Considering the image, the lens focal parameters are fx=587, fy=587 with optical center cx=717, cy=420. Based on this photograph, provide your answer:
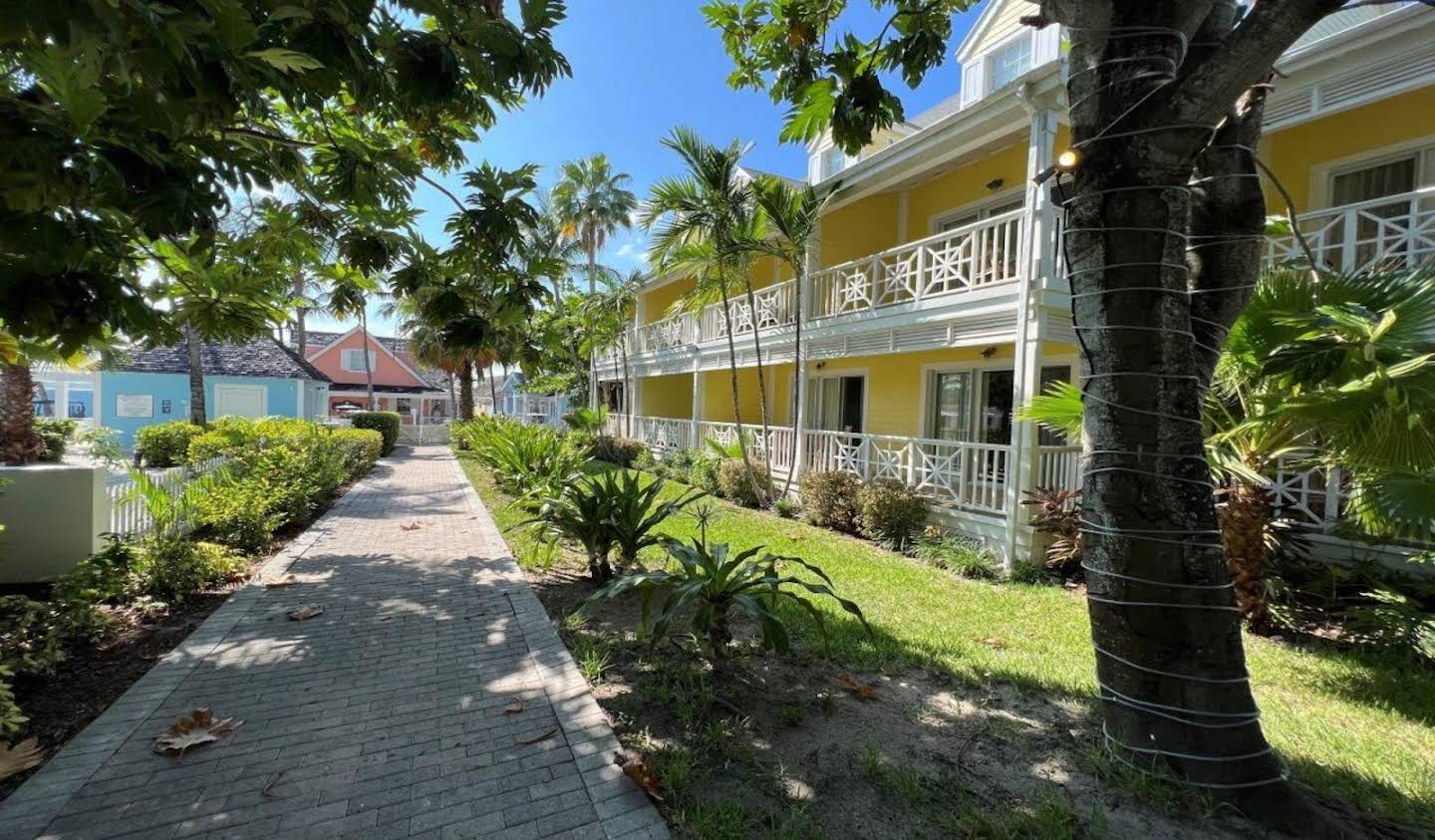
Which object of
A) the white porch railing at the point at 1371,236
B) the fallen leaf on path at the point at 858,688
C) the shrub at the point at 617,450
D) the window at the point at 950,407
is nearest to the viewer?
the fallen leaf on path at the point at 858,688

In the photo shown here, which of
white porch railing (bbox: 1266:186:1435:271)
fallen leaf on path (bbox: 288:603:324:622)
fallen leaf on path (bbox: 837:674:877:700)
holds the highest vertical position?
white porch railing (bbox: 1266:186:1435:271)

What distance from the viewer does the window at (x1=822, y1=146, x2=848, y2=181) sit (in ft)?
50.4

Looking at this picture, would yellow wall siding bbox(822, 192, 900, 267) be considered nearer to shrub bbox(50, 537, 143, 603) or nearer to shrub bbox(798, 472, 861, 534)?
shrub bbox(798, 472, 861, 534)

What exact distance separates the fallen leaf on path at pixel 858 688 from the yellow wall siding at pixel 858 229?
414 inches

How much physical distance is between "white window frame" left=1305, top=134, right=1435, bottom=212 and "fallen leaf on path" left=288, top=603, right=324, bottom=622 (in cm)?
1280

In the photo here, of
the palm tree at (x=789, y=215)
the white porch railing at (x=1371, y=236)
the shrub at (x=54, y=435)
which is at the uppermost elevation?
the palm tree at (x=789, y=215)

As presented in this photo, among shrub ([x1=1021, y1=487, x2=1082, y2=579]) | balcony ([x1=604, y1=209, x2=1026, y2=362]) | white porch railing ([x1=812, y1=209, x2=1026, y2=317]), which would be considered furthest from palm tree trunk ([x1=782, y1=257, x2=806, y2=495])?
shrub ([x1=1021, y1=487, x2=1082, y2=579])

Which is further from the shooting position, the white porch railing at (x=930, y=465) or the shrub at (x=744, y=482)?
the shrub at (x=744, y=482)

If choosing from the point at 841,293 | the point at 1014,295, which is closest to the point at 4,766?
the point at 1014,295

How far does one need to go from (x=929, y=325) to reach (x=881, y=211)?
5.16m

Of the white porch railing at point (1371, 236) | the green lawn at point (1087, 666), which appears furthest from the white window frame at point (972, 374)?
the green lawn at point (1087, 666)

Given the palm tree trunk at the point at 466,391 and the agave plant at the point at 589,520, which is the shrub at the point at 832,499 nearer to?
the agave plant at the point at 589,520

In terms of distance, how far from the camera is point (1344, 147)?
301 inches

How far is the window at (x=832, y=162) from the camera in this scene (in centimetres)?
1535
